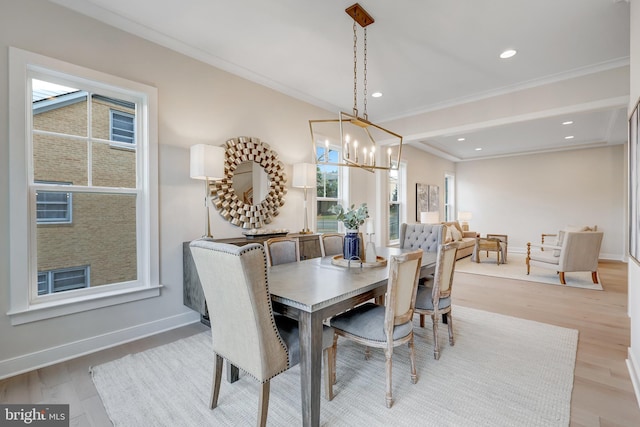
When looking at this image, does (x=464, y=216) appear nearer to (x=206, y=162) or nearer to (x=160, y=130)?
(x=206, y=162)

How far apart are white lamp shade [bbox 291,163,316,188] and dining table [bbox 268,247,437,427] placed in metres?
1.87

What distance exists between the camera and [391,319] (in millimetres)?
1780

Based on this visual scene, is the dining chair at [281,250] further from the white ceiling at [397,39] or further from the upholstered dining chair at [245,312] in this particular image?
the white ceiling at [397,39]

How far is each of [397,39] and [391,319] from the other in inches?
104

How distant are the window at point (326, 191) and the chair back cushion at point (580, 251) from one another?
3.71 meters

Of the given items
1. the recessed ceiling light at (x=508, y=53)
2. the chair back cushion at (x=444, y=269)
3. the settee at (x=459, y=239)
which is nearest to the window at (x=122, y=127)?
the chair back cushion at (x=444, y=269)

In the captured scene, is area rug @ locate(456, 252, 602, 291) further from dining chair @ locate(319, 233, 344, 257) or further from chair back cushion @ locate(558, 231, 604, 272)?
dining chair @ locate(319, 233, 344, 257)

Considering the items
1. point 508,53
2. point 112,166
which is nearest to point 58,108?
point 112,166

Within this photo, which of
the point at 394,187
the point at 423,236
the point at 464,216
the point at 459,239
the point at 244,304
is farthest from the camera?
the point at 464,216

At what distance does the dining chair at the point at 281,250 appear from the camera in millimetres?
2658

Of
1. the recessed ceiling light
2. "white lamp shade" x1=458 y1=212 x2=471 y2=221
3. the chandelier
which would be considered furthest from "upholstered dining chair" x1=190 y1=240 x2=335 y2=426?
"white lamp shade" x1=458 y1=212 x2=471 y2=221

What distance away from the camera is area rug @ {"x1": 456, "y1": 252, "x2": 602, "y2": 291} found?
15.7 ft

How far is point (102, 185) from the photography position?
103 inches

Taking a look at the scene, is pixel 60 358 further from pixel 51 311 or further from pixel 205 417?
pixel 205 417
